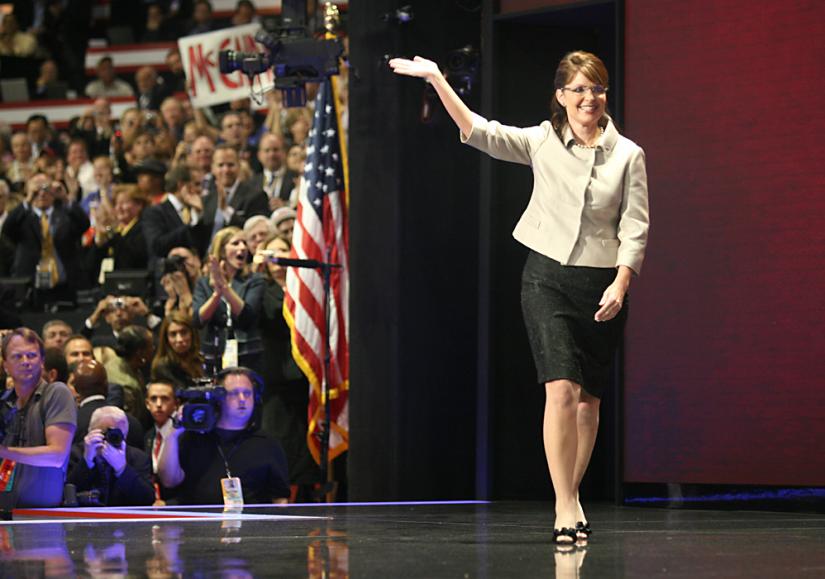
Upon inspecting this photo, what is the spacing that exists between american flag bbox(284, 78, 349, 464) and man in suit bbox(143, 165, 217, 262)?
152 centimetres

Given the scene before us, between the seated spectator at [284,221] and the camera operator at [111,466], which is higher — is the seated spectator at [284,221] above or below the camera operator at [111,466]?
above

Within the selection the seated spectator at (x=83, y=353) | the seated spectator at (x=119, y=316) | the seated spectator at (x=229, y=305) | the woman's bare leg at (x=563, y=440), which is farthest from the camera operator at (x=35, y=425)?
the woman's bare leg at (x=563, y=440)

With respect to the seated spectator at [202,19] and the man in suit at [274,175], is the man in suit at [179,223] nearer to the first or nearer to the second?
the man in suit at [274,175]

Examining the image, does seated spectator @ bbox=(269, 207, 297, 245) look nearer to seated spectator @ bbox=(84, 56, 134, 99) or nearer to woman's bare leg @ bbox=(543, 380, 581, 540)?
woman's bare leg @ bbox=(543, 380, 581, 540)

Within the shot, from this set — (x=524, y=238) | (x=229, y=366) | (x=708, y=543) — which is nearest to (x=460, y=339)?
(x=229, y=366)

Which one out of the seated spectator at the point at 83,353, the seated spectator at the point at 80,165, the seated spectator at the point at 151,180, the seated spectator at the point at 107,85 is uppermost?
the seated spectator at the point at 107,85

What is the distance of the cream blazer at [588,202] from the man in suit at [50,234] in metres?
6.91

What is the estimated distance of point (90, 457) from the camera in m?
6.93

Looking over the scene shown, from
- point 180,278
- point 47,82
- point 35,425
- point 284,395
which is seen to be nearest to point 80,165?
point 47,82

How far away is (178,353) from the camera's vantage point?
8.38 meters

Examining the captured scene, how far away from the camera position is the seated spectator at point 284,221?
927cm

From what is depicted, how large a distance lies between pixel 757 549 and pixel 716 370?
7.54ft

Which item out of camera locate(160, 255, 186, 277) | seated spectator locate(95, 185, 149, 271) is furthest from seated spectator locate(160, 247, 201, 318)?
seated spectator locate(95, 185, 149, 271)

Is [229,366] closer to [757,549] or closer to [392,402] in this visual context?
[392,402]
